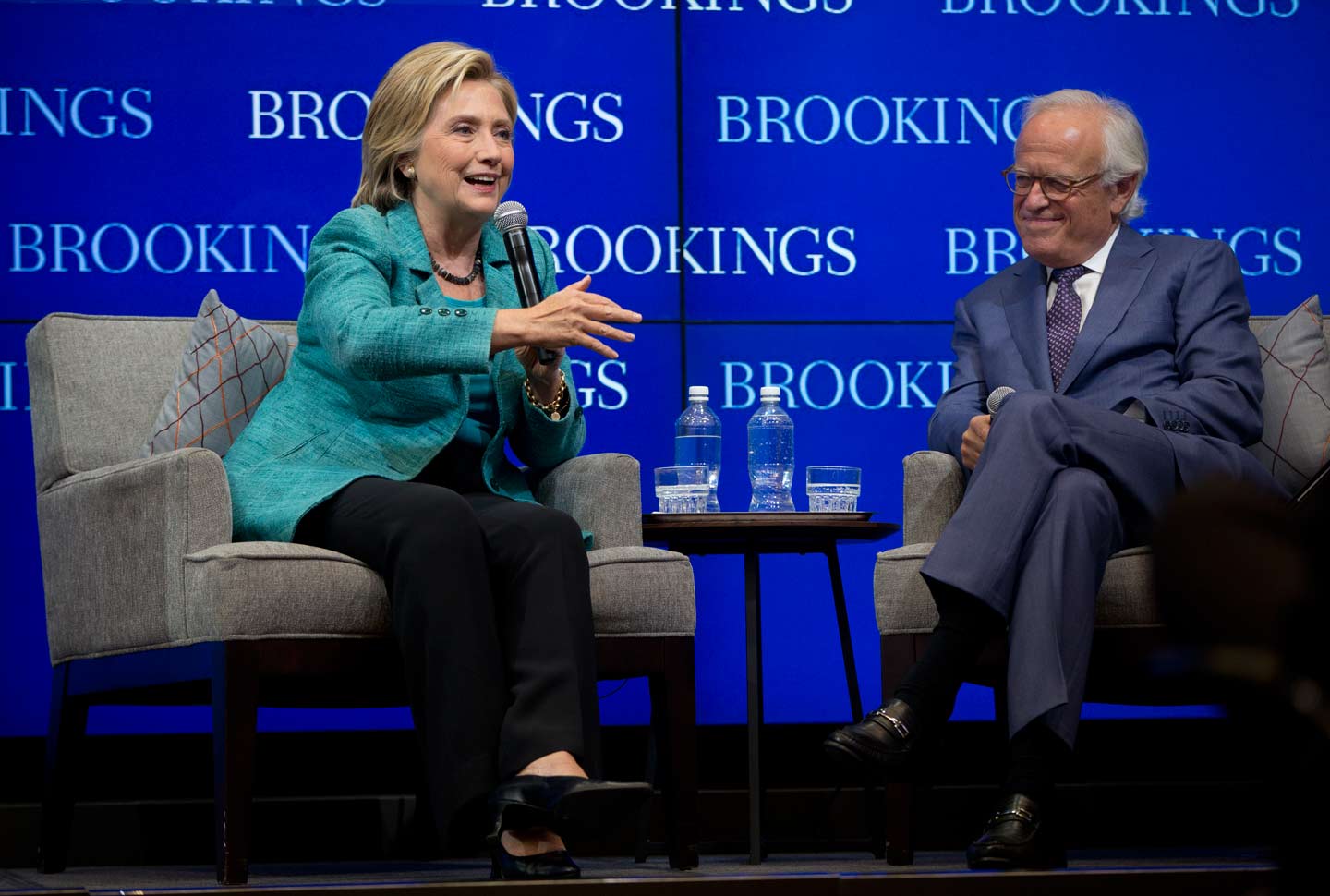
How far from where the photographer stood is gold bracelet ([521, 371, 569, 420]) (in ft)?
9.30

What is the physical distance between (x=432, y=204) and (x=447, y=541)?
784mm

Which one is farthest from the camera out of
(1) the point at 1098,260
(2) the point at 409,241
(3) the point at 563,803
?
(1) the point at 1098,260

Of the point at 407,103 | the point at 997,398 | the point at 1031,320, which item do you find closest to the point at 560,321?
the point at 407,103

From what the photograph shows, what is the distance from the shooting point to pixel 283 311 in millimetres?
3914

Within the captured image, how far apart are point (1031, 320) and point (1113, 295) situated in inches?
6.5

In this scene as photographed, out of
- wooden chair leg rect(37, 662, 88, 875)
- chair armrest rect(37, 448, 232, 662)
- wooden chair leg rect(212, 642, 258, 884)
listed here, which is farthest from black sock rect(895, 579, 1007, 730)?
wooden chair leg rect(37, 662, 88, 875)

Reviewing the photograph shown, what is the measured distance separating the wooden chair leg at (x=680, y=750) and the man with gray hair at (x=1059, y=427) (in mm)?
356

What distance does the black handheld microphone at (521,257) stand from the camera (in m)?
2.68

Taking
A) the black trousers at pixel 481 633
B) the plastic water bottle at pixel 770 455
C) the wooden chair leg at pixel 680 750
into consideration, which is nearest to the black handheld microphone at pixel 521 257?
the black trousers at pixel 481 633

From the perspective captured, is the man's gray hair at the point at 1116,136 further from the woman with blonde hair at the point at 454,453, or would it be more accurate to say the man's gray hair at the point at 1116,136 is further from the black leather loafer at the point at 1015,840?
the black leather loafer at the point at 1015,840

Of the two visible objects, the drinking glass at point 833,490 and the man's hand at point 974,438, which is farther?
the drinking glass at point 833,490

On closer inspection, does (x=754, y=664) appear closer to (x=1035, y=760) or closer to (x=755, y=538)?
(x=755, y=538)

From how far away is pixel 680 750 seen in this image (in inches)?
111

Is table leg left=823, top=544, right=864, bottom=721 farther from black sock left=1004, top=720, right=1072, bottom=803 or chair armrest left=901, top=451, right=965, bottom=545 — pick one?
black sock left=1004, top=720, right=1072, bottom=803
